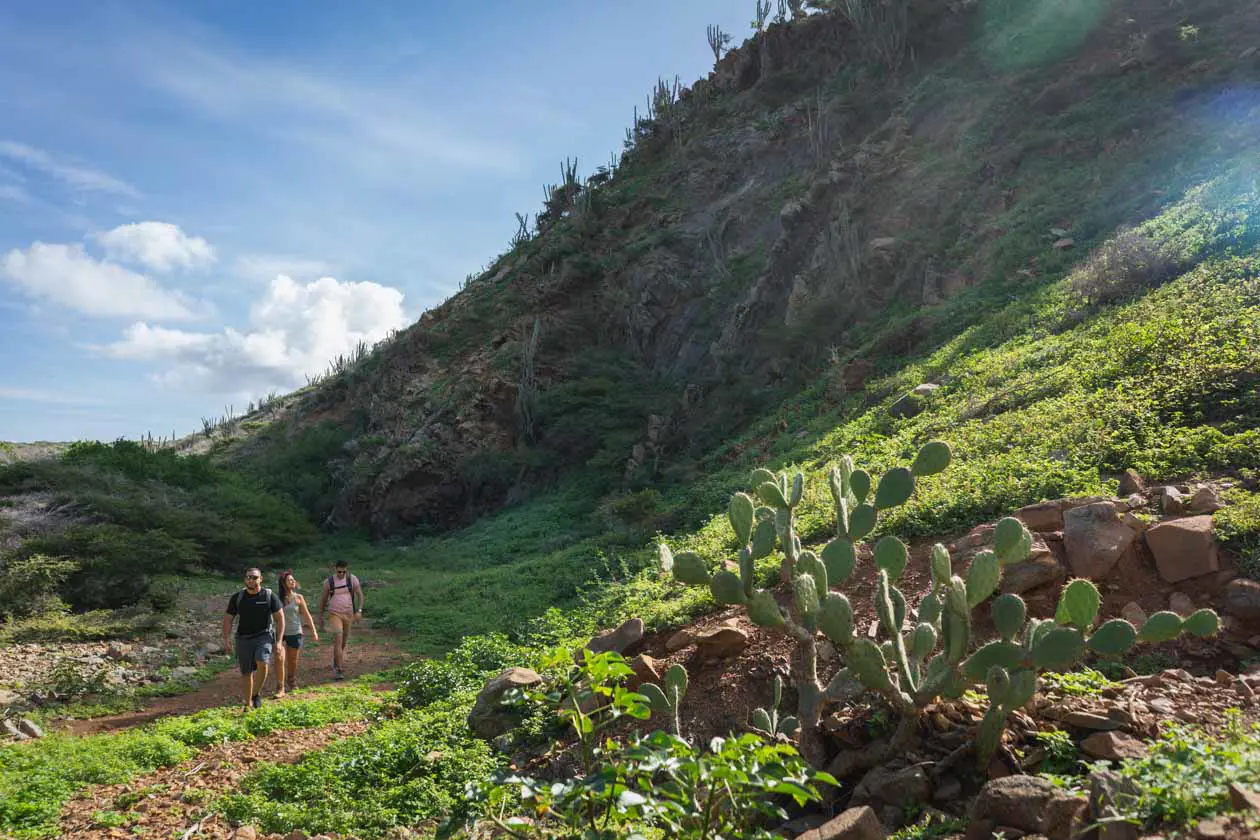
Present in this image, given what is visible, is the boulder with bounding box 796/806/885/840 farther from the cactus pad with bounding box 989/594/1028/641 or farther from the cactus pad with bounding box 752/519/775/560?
the cactus pad with bounding box 752/519/775/560

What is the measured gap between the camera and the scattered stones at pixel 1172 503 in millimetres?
4766

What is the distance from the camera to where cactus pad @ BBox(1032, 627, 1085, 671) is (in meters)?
3.10

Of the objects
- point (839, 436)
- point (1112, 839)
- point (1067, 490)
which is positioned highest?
point (839, 436)

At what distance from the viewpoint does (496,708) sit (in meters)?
5.26

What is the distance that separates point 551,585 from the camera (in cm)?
1180

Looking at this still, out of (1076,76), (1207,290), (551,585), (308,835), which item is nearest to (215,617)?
(551,585)

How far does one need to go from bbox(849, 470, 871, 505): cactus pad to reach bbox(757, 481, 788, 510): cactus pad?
1.43ft

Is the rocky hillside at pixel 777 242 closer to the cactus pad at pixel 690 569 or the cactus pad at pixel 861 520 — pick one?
the cactus pad at pixel 861 520

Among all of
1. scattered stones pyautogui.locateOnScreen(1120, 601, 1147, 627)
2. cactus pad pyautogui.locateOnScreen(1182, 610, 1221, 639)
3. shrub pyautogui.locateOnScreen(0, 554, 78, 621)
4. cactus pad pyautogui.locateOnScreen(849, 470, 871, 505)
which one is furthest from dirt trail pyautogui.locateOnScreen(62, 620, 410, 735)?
cactus pad pyautogui.locateOnScreen(1182, 610, 1221, 639)

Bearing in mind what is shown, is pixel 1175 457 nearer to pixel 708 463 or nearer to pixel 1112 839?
pixel 1112 839

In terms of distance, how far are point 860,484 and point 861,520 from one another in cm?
34

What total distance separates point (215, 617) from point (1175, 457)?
12.8 meters

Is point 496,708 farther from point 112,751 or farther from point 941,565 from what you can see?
point 941,565

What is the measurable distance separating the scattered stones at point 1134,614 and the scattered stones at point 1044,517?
74cm
